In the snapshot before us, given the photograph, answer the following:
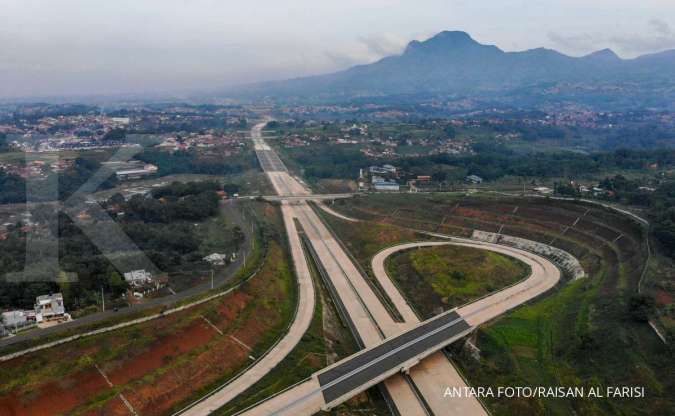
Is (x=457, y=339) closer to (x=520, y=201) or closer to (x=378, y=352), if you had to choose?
(x=378, y=352)

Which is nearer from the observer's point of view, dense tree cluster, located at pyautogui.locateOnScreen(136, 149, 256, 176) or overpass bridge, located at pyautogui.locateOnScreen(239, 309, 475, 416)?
overpass bridge, located at pyautogui.locateOnScreen(239, 309, 475, 416)

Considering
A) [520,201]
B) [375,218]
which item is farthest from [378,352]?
[520,201]

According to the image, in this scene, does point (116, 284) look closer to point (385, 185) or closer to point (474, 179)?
point (385, 185)

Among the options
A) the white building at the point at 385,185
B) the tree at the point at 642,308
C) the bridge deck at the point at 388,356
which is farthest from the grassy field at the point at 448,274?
the white building at the point at 385,185

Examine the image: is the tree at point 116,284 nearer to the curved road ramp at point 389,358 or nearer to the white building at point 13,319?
the white building at point 13,319

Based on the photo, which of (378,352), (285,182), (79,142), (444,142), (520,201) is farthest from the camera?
(444,142)

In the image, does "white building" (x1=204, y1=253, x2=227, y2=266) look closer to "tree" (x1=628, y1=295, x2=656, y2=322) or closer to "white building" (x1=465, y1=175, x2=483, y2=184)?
"tree" (x1=628, y1=295, x2=656, y2=322)

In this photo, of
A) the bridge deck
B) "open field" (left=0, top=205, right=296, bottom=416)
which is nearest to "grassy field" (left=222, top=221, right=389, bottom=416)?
the bridge deck
